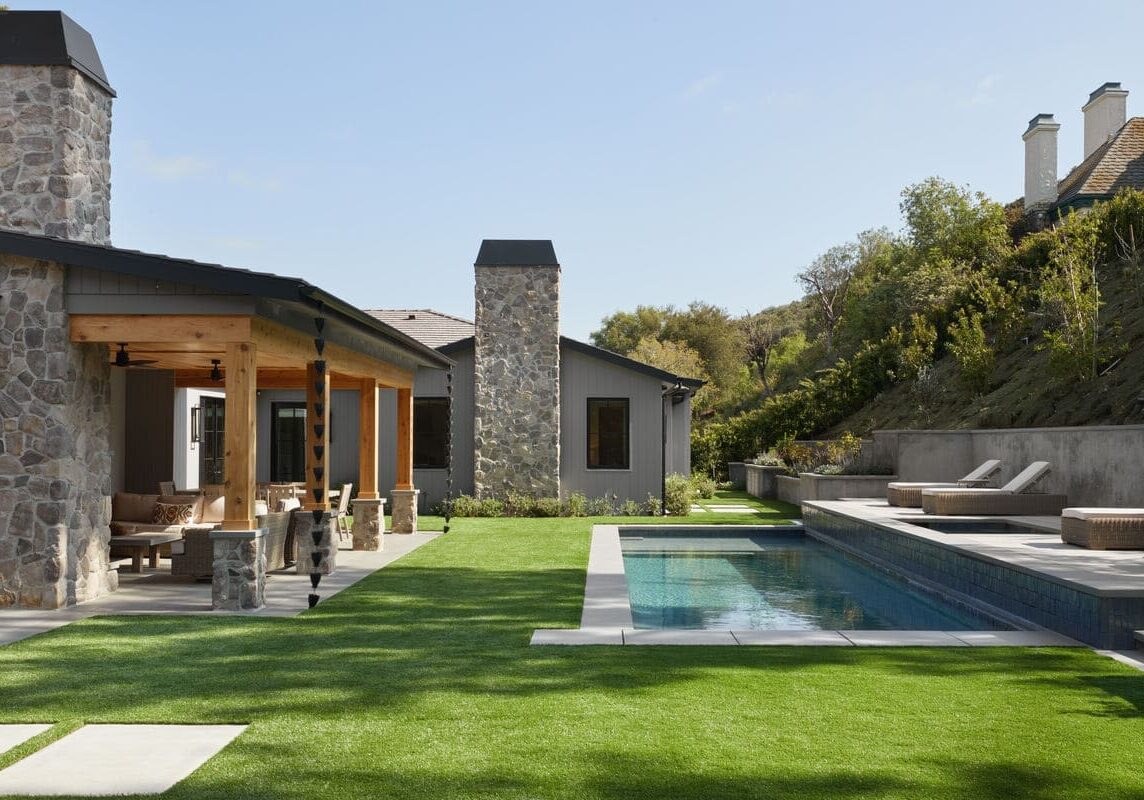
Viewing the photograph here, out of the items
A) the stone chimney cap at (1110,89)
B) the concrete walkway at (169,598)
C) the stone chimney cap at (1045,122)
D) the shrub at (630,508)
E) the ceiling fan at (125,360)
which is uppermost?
the stone chimney cap at (1110,89)

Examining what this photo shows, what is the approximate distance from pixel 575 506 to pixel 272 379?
6716mm

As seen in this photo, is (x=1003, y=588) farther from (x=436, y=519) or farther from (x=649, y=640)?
(x=436, y=519)

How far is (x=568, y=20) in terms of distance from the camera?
54.5ft

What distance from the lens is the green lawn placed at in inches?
175

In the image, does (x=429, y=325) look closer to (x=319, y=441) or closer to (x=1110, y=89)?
(x=319, y=441)

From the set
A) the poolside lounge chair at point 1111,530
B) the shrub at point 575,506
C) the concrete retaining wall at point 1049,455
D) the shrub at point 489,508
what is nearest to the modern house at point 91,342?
the shrub at point 489,508

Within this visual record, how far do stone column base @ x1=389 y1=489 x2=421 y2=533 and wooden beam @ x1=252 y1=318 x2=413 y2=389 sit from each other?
1.87 meters

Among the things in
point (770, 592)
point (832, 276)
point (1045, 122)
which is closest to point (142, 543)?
point (770, 592)

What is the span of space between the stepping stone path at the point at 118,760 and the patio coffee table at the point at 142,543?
6347 mm

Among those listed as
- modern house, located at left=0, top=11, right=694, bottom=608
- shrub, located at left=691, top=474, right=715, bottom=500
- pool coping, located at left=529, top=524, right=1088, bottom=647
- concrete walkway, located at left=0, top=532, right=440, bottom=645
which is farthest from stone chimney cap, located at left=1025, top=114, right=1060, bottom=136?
pool coping, located at left=529, top=524, right=1088, bottom=647

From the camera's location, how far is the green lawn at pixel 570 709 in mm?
4441

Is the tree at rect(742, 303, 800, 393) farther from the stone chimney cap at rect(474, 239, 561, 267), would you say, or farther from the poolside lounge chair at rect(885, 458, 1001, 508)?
the poolside lounge chair at rect(885, 458, 1001, 508)

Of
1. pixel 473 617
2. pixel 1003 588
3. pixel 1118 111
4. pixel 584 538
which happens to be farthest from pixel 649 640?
pixel 1118 111

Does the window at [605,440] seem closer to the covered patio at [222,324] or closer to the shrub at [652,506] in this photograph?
the shrub at [652,506]
